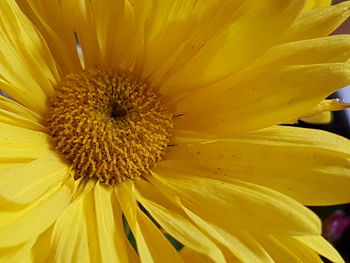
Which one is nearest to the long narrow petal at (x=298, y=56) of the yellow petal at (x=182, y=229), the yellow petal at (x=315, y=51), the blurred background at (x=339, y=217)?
the yellow petal at (x=315, y=51)

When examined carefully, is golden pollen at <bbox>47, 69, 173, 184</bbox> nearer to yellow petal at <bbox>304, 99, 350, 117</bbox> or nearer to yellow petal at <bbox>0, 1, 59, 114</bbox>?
yellow petal at <bbox>0, 1, 59, 114</bbox>

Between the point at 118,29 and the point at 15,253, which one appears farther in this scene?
the point at 118,29

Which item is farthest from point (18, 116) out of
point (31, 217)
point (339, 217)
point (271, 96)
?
point (339, 217)

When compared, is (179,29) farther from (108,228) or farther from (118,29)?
(108,228)

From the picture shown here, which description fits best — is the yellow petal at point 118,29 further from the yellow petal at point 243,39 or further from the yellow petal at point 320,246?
the yellow petal at point 320,246

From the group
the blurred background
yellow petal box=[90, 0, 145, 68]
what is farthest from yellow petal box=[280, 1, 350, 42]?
the blurred background

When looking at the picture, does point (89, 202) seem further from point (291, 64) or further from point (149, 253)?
point (291, 64)

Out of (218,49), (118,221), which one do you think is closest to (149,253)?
(118,221)
